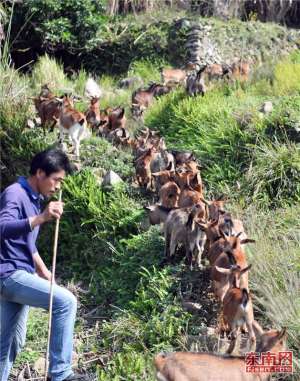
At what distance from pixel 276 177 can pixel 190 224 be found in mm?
2029

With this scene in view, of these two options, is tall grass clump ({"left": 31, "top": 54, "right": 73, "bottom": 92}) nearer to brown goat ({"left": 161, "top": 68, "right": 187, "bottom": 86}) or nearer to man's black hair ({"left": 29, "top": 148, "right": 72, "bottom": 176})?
brown goat ({"left": 161, "top": 68, "right": 187, "bottom": 86})

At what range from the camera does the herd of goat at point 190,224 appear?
5453 millimetres

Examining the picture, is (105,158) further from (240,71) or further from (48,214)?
(48,214)

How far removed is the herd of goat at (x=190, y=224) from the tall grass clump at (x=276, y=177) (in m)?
0.75

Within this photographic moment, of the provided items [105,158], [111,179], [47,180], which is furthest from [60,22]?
[47,180]

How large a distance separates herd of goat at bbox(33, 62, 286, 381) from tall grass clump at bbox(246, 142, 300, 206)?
2.45 ft

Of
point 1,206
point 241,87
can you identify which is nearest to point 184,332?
point 1,206

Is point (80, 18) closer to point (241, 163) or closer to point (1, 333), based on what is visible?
point (241, 163)

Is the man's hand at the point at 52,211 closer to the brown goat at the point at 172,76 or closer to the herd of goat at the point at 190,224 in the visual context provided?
the herd of goat at the point at 190,224

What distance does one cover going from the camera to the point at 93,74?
17.1 m

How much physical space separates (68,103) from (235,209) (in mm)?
3724

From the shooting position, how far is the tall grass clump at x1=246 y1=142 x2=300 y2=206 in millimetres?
9094

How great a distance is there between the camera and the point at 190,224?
25.1ft

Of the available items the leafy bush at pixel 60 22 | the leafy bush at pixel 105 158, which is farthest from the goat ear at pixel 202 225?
the leafy bush at pixel 60 22
